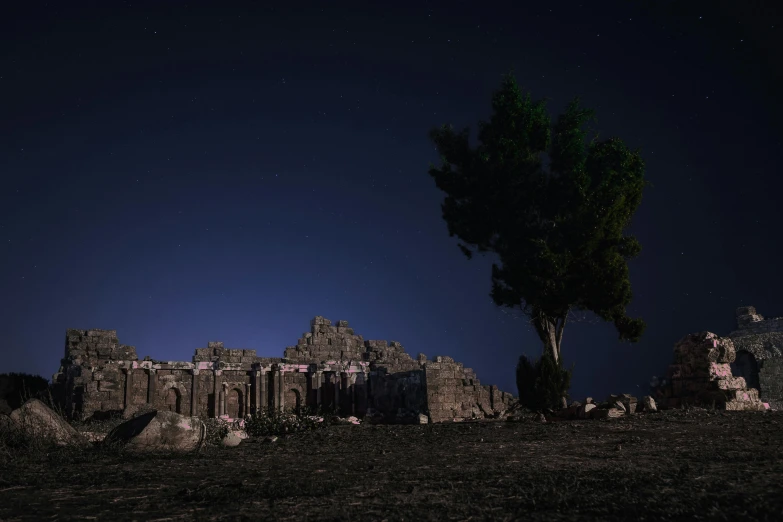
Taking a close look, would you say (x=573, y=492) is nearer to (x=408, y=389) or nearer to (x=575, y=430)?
(x=575, y=430)

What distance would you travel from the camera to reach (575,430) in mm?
13453

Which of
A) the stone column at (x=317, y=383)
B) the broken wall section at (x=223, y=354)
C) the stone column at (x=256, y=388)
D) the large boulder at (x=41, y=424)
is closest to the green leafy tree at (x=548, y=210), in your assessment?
the stone column at (x=317, y=383)

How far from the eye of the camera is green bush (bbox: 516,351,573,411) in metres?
18.8

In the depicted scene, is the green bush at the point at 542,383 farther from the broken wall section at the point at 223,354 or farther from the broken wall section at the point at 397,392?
the broken wall section at the point at 223,354

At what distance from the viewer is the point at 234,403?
2423 cm

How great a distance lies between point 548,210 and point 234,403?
14.6 m

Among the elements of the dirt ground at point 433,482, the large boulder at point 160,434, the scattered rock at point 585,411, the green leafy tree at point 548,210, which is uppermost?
the green leafy tree at point 548,210

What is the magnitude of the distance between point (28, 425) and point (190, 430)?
264 cm

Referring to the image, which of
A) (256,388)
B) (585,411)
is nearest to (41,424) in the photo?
(585,411)

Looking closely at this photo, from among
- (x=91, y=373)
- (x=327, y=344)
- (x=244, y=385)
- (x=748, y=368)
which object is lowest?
(x=748, y=368)

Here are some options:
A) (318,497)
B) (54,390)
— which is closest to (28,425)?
(318,497)

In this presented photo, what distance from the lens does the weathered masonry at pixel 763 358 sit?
35062mm

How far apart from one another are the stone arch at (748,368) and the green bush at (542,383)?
22383 millimetres

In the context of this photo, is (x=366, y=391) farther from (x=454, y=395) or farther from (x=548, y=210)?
(x=548, y=210)
